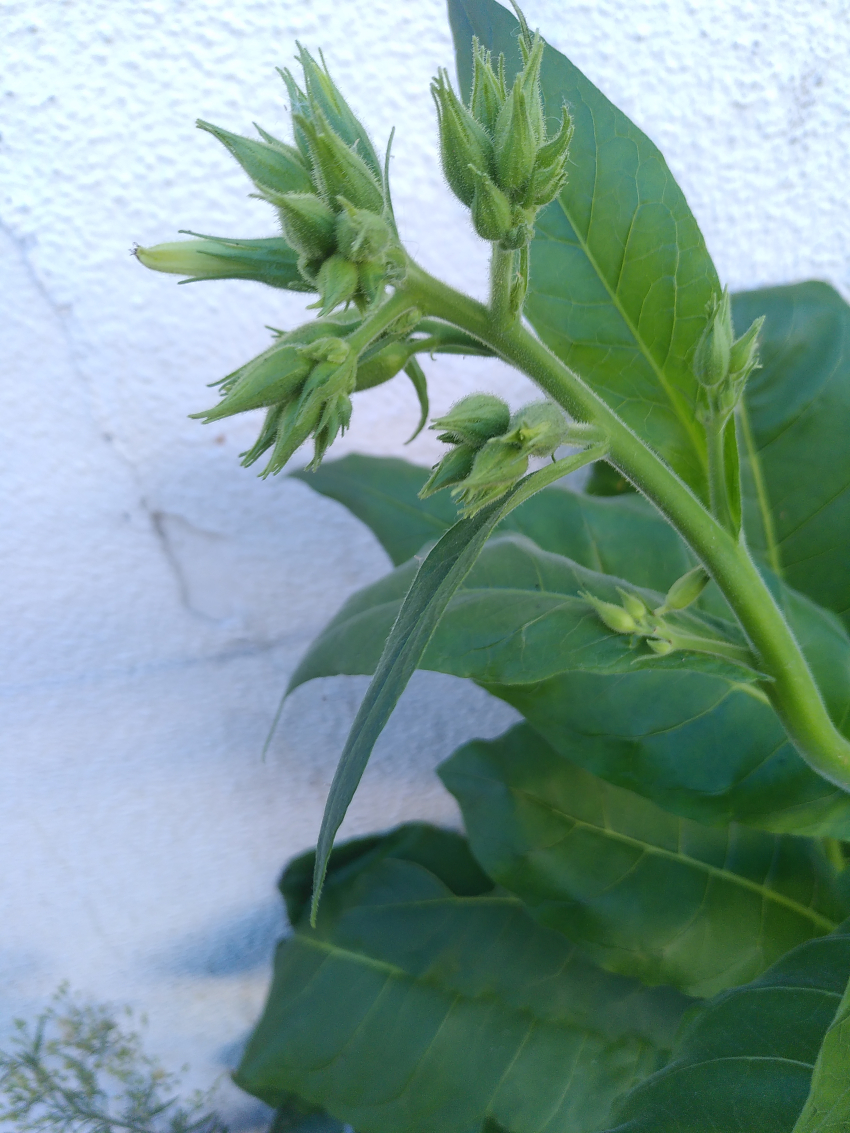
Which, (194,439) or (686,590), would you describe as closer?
(686,590)

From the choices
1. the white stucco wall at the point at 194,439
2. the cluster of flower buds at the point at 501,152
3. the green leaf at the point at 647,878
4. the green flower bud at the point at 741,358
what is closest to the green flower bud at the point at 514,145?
the cluster of flower buds at the point at 501,152

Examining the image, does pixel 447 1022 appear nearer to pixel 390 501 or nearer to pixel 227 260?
pixel 390 501

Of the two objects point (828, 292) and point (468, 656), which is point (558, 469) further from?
point (828, 292)

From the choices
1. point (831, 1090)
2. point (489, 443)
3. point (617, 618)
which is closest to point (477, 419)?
point (489, 443)

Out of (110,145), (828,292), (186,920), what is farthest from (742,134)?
(186,920)

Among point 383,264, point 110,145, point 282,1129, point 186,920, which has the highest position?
point 110,145

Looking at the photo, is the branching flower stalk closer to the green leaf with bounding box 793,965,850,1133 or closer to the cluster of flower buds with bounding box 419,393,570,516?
the cluster of flower buds with bounding box 419,393,570,516
